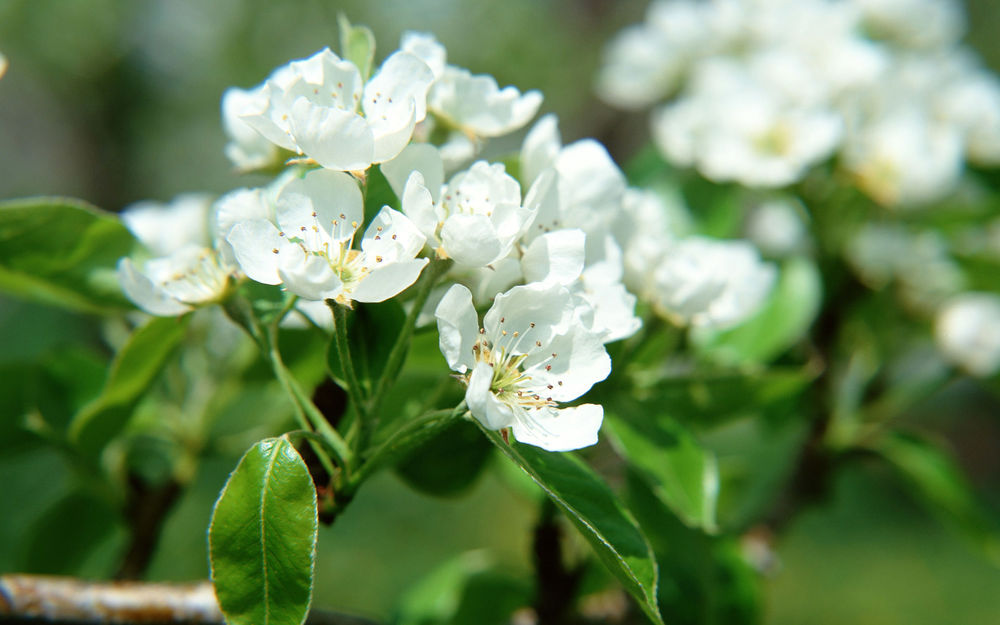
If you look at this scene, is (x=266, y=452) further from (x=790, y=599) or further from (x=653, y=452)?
(x=790, y=599)

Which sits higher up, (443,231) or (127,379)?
(443,231)

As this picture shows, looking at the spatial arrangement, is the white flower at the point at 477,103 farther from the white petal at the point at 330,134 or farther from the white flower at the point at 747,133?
the white flower at the point at 747,133

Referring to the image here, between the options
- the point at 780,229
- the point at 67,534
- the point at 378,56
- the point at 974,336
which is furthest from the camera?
the point at 378,56

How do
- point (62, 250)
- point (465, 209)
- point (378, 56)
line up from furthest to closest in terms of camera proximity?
point (378, 56), point (62, 250), point (465, 209)

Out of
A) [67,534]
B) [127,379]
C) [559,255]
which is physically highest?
[559,255]

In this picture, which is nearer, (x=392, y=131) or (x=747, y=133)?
(x=392, y=131)

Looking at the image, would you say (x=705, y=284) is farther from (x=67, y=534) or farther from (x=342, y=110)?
(x=67, y=534)

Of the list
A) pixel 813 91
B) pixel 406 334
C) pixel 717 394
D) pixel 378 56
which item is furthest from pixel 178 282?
pixel 378 56
